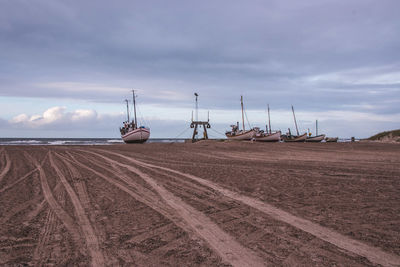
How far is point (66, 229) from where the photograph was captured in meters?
4.84

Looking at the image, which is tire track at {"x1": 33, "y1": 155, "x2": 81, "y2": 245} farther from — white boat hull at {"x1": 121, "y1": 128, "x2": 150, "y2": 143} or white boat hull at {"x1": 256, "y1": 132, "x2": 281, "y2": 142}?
white boat hull at {"x1": 256, "y1": 132, "x2": 281, "y2": 142}

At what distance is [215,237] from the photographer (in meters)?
4.42

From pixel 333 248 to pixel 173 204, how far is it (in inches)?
136

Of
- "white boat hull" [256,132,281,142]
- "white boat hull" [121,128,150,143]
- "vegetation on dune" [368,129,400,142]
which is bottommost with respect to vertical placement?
"vegetation on dune" [368,129,400,142]

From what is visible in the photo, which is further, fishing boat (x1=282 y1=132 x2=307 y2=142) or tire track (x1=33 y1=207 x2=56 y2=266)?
fishing boat (x1=282 y1=132 x2=307 y2=142)

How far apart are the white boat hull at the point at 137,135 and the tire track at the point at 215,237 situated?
4106cm

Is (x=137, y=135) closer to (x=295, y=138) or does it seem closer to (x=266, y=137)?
(x=266, y=137)

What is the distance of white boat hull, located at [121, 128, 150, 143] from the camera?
154ft

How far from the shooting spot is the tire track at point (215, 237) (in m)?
3.66

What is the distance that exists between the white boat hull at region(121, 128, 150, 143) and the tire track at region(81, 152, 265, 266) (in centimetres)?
4106

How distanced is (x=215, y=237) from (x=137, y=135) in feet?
144

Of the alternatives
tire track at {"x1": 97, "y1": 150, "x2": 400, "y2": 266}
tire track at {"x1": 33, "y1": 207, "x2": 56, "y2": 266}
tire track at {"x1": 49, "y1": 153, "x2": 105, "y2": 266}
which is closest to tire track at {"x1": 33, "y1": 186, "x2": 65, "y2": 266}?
tire track at {"x1": 33, "y1": 207, "x2": 56, "y2": 266}

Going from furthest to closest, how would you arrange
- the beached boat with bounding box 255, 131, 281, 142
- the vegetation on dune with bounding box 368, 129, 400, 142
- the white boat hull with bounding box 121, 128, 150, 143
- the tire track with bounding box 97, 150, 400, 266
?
the vegetation on dune with bounding box 368, 129, 400, 142, the beached boat with bounding box 255, 131, 281, 142, the white boat hull with bounding box 121, 128, 150, 143, the tire track with bounding box 97, 150, 400, 266

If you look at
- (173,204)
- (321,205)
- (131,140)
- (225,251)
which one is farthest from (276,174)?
(131,140)
